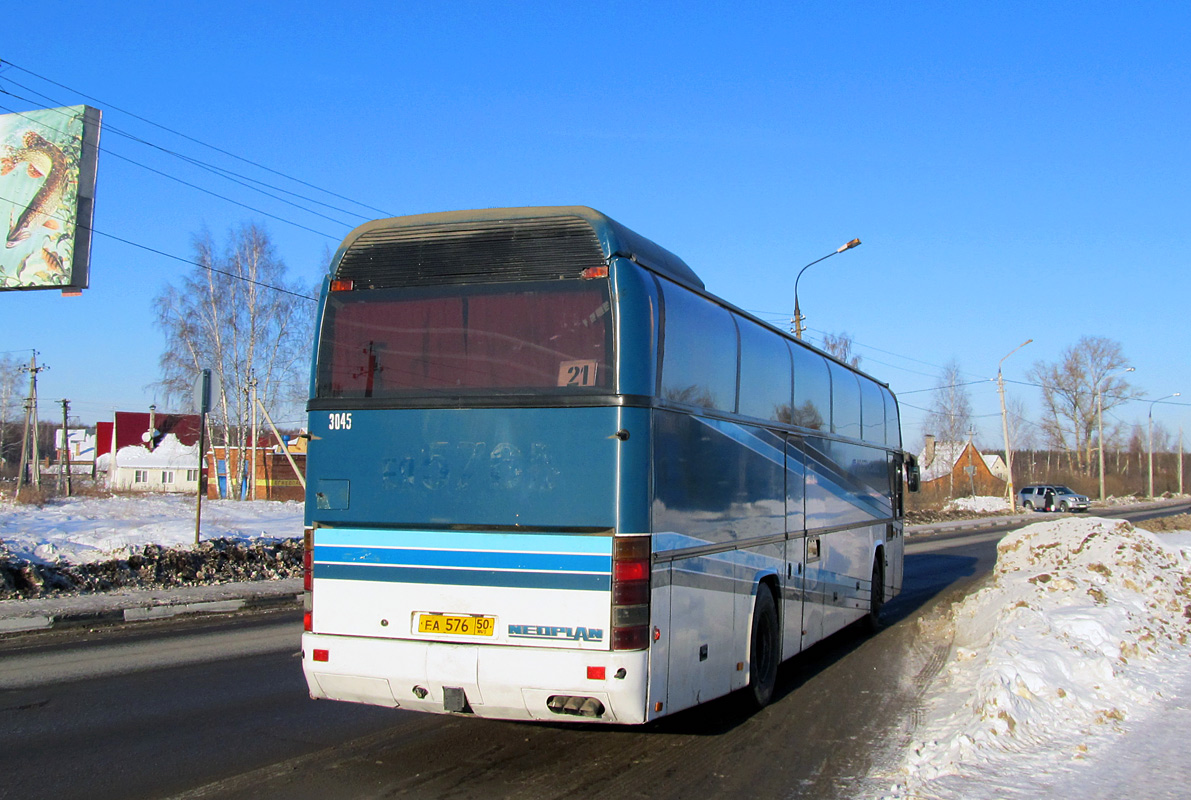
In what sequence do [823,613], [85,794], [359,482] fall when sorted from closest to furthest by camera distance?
[85,794], [359,482], [823,613]

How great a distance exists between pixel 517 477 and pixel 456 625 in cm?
98

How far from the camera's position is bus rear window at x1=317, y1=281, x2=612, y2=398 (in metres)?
5.80

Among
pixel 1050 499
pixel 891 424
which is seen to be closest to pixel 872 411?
pixel 891 424

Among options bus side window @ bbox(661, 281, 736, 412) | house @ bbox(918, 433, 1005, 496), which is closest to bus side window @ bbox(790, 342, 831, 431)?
bus side window @ bbox(661, 281, 736, 412)

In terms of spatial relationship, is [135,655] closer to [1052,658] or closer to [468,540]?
[468,540]

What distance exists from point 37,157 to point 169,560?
958cm

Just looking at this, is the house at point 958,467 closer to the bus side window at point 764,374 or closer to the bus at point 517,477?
the bus side window at point 764,374

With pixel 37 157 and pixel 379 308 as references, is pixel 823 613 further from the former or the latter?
pixel 37 157

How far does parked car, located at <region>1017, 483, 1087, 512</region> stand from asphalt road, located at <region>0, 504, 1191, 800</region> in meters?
51.6

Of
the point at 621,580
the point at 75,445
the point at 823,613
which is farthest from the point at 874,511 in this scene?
the point at 75,445

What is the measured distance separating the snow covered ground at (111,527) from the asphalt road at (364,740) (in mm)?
6031

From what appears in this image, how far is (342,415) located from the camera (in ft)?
Answer: 20.7

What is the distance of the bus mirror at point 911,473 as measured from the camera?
→ 51.3 ft

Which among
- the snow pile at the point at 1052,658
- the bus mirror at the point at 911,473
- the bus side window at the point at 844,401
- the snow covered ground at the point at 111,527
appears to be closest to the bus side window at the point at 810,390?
the bus side window at the point at 844,401
